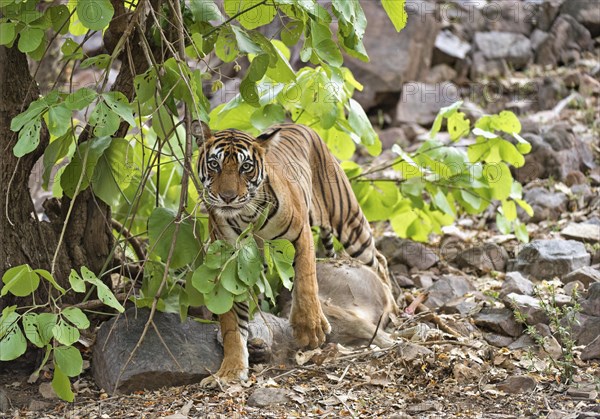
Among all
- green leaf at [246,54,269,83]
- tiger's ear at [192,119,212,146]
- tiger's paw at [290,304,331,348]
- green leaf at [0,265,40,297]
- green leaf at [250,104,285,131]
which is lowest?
tiger's paw at [290,304,331,348]

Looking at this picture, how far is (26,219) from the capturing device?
16.0 feet

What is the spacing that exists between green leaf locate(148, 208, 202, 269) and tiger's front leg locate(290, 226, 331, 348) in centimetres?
60

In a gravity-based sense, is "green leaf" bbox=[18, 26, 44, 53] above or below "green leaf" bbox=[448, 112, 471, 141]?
above

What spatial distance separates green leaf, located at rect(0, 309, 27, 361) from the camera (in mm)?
3986

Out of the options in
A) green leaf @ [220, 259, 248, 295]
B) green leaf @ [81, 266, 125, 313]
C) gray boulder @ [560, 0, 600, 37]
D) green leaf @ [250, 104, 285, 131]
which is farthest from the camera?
gray boulder @ [560, 0, 600, 37]

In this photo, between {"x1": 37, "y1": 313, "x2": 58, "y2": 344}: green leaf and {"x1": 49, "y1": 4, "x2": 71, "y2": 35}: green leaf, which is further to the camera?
{"x1": 49, "y1": 4, "x2": 71, "y2": 35}: green leaf

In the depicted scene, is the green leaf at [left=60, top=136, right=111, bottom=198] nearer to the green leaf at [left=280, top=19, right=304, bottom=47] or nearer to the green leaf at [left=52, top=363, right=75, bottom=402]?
the green leaf at [left=52, top=363, right=75, bottom=402]

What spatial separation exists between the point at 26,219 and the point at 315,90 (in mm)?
1852

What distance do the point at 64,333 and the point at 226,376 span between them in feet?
3.04

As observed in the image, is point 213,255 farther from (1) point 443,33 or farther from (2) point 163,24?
(1) point 443,33

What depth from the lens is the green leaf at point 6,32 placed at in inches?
166

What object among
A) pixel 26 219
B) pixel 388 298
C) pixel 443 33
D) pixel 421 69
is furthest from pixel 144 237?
pixel 443 33

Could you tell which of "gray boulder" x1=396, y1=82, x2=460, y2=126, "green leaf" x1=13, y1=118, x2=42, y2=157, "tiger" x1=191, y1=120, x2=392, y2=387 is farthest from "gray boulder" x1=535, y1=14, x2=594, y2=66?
"green leaf" x1=13, y1=118, x2=42, y2=157

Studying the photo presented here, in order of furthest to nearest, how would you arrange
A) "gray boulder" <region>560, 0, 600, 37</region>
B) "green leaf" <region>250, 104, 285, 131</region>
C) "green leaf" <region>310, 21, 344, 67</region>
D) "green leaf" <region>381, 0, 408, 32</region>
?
"gray boulder" <region>560, 0, 600, 37</region>
"green leaf" <region>250, 104, 285, 131</region>
"green leaf" <region>310, 21, 344, 67</region>
"green leaf" <region>381, 0, 408, 32</region>
